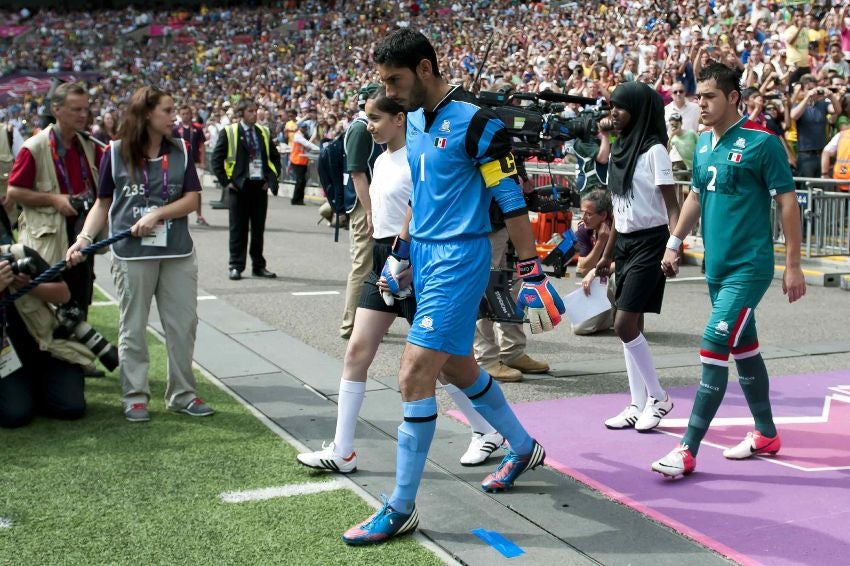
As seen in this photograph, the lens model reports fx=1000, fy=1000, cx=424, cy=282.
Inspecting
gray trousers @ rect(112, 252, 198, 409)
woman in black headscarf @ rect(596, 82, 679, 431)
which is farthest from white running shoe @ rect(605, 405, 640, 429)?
gray trousers @ rect(112, 252, 198, 409)

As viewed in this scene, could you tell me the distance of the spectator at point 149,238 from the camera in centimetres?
569

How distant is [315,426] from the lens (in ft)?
18.5

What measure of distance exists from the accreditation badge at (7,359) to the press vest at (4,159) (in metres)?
2.18

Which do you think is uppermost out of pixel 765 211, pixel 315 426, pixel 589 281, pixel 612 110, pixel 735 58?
pixel 735 58

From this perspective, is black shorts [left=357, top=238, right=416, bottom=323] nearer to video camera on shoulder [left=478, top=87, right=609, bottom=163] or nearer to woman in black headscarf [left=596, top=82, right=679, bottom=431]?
video camera on shoulder [left=478, top=87, right=609, bottom=163]

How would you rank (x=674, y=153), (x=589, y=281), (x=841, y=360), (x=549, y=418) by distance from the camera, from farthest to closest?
(x=674, y=153) → (x=841, y=360) → (x=589, y=281) → (x=549, y=418)

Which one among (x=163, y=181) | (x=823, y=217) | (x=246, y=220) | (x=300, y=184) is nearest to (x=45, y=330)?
(x=163, y=181)

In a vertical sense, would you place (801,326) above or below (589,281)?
below

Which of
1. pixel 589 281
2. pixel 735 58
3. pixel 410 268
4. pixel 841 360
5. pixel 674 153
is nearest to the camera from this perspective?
pixel 410 268

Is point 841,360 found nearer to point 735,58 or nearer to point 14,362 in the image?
point 14,362

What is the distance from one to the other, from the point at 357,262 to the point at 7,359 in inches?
124

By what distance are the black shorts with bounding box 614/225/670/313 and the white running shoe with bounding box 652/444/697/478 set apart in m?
1.00

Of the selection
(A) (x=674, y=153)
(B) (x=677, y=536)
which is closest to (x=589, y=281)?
(B) (x=677, y=536)

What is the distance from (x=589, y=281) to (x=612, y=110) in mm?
1271
